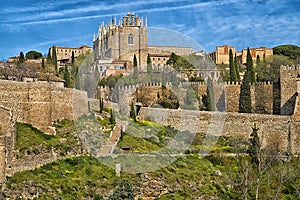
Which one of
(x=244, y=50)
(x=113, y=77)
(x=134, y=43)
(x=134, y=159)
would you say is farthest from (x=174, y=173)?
(x=244, y=50)

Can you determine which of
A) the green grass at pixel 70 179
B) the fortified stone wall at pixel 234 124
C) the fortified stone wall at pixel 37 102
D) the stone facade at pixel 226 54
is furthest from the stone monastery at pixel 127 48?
the green grass at pixel 70 179

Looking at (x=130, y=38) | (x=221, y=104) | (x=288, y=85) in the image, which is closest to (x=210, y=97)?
(x=221, y=104)

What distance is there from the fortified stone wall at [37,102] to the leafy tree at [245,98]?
1450cm

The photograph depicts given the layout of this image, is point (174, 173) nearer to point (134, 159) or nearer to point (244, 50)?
point (134, 159)

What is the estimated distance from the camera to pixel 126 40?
227ft

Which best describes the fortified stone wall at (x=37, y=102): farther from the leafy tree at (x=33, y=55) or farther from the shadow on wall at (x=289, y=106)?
the leafy tree at (x=33, y=55)

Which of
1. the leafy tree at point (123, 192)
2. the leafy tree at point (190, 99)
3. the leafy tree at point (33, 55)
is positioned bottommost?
the leafy tree at point (123, 192)

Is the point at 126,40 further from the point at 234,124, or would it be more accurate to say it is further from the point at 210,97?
the point at 234,124

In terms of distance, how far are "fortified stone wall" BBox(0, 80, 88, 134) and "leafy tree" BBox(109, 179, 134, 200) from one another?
708 centimetres

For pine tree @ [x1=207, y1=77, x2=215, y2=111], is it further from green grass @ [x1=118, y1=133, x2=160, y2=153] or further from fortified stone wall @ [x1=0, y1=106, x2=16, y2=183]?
fortified stone wall @ [x1=0, y1=106, x2=16, y2=183]

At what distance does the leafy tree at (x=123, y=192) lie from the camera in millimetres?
24078

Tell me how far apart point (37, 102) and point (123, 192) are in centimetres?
898

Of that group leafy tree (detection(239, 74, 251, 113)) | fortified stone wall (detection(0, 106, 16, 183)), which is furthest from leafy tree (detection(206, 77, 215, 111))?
fortified stone wall (detection(0, 106, 16, 183))

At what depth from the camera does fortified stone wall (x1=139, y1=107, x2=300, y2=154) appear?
36.0 metres
